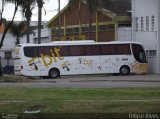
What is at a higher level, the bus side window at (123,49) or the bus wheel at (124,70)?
the bus side window at (123,49)

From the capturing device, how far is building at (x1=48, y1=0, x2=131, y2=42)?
191 feet

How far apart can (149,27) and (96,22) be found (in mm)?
10720

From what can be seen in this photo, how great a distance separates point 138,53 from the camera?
46281 mm

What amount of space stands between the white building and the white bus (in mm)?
4853

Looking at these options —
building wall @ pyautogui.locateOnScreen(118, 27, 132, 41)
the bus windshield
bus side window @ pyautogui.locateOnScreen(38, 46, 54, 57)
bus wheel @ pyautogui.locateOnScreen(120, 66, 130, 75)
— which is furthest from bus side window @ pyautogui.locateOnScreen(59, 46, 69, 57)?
building wall @ pyautogui.locateOnScreen(118, 27, 132, 41)

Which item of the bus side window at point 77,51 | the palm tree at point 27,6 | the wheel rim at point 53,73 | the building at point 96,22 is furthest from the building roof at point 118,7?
the palm tree at point 27,6

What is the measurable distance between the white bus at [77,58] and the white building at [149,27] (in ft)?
15.9

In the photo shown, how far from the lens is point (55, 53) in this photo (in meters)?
44.8

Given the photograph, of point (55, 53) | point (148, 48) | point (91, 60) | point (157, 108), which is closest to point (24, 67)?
point (55, 53)

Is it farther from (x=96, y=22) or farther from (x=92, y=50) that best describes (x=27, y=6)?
(x=96, y=22)

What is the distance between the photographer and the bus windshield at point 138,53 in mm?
46031

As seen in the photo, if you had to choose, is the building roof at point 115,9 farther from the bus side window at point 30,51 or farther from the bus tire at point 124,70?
the bus side window at point 30,51

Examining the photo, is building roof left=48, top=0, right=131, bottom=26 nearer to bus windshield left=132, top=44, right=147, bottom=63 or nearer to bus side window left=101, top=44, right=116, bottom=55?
bus windshield left=132, top=44, right=147, bottom=63

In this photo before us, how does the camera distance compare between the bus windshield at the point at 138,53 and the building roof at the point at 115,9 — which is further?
the building roof at the point at 115,9
